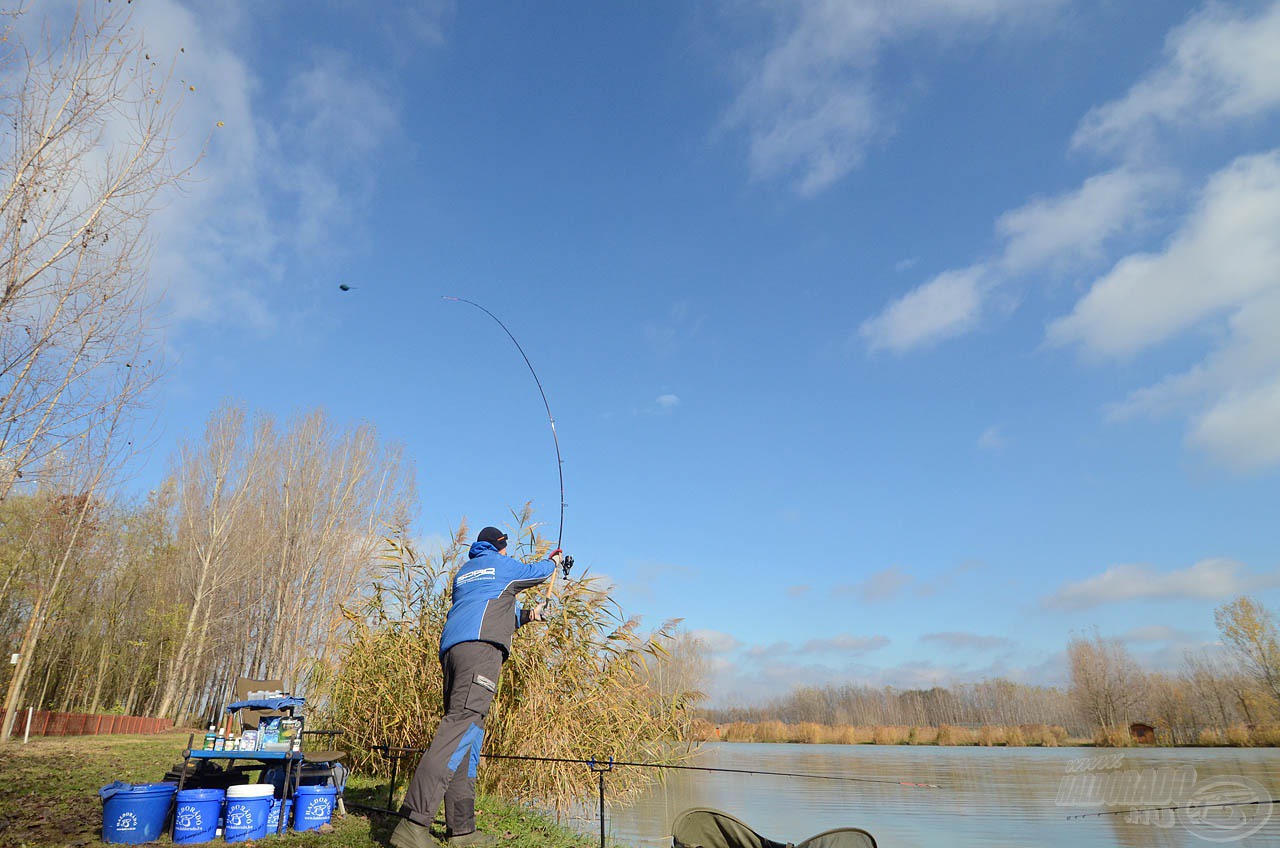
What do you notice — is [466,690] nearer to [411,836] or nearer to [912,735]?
[411,836]

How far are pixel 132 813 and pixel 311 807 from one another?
3.25 ft

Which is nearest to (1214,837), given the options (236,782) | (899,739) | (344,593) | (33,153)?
(236,782)

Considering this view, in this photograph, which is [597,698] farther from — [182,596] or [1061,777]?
[182,596]

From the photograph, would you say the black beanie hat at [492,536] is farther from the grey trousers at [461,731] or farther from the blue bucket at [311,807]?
the blue bucket at [311,807]

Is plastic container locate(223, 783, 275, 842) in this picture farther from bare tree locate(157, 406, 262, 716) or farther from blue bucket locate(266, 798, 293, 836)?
bare tree locate(157, 406, 262, 716)

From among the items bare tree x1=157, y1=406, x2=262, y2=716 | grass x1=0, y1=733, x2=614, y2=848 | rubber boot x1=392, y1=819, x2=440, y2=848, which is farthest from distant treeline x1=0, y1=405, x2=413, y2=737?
→ rubber boot x1=392, y1=819, x2=440, y2=848

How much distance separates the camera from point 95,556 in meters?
19.4

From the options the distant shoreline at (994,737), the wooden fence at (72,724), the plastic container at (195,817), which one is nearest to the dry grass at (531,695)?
the plastic container at (195,817)

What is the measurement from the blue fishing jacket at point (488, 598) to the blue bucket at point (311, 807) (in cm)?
144

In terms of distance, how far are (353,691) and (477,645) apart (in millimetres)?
3146

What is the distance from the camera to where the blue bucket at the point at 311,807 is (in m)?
4.66

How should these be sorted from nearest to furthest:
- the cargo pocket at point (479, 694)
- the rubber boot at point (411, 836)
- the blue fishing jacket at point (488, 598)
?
the rubber boot at point (411, 836) < the cargo pocket at point (479, 694) < the blue fishing jacket at point (488, 598)

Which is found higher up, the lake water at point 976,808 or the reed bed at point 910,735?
the reed bed at point 910,735

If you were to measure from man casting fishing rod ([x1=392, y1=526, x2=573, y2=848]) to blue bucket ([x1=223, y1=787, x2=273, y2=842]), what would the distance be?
42.1 inches
